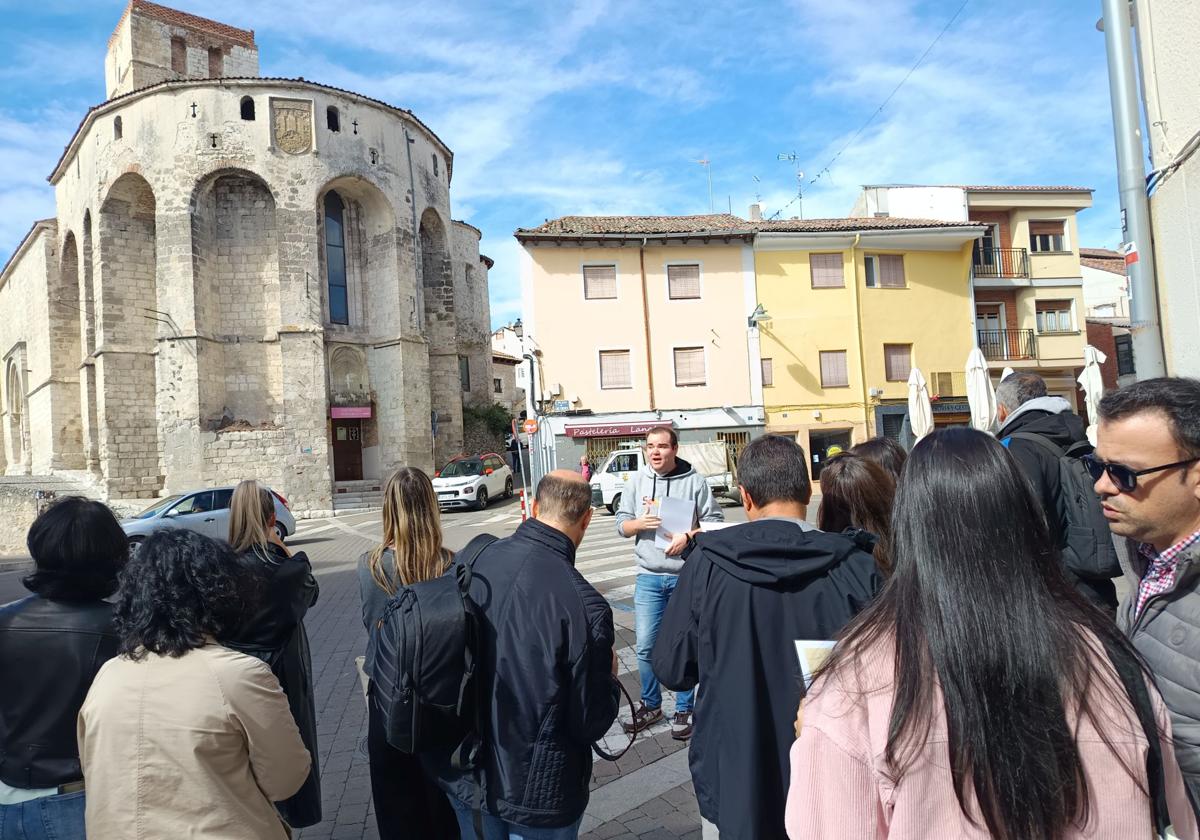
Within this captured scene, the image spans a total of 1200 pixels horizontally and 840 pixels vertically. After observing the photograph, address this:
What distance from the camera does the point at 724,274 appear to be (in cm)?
2569

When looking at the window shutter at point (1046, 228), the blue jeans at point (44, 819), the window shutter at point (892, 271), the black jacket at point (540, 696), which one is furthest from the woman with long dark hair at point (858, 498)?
the window shutter at point (1046, 228)

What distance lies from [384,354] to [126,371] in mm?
8999

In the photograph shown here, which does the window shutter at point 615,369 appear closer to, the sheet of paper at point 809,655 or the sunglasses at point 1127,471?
the sheet of paper at point 809,655

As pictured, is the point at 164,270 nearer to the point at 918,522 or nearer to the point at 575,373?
the point at 575,373

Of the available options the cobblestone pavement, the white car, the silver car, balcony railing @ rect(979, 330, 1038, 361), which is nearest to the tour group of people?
the cobblestone pavement

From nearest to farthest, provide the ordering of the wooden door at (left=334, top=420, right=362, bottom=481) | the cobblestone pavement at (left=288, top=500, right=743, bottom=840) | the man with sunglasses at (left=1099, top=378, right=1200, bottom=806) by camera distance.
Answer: the man with sunglasses at (left=1099, top=378, right=1200, bottom=806) < the cobblestone pavement at (left=288, top=500, right=743, bottom=840) < the wooden door at (left=334, top=420, right=362, bottom=481)

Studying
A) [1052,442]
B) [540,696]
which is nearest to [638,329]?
[1052,442]

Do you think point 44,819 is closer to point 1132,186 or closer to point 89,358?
point 1132,186

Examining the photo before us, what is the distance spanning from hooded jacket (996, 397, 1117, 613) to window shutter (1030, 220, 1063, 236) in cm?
2837

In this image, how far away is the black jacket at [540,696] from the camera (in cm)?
234

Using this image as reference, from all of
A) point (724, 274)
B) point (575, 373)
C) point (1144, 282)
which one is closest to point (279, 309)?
point (575, 373)

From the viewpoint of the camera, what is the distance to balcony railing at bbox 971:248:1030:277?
27.5 meters

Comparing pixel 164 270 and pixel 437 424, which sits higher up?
pixel 164 270

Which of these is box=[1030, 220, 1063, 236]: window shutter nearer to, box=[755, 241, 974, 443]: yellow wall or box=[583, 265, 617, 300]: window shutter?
box=[755, 241, 974, 443]: yellow wall
